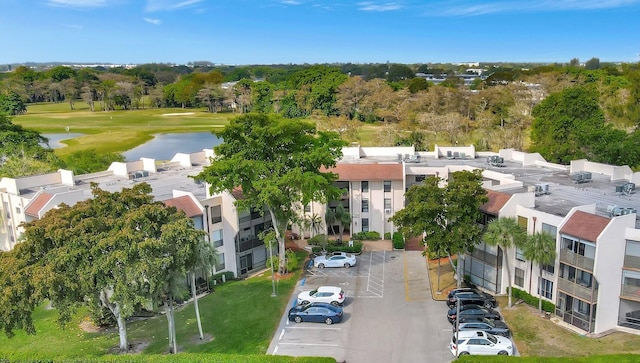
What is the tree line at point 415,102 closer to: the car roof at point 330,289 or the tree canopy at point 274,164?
the tree canopy at point 274,164

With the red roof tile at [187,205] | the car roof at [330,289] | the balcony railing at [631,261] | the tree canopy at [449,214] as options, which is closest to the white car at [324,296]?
the car roof at [330,289]

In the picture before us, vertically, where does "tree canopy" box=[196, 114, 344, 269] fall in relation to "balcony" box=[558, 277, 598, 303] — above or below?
above

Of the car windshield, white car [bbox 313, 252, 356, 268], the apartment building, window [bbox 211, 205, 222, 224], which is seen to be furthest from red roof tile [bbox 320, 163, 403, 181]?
the car windshield

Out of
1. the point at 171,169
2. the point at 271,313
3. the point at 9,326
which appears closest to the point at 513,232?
the point at 271,313

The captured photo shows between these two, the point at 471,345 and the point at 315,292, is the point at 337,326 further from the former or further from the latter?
the point at 471,345

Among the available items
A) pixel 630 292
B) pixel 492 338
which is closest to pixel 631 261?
pixel 630 292

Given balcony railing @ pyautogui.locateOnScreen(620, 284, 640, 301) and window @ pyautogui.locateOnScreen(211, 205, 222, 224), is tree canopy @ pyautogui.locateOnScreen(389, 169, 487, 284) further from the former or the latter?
window @ pyautogui.locateOnScreen(211, 205, 222, 224)
